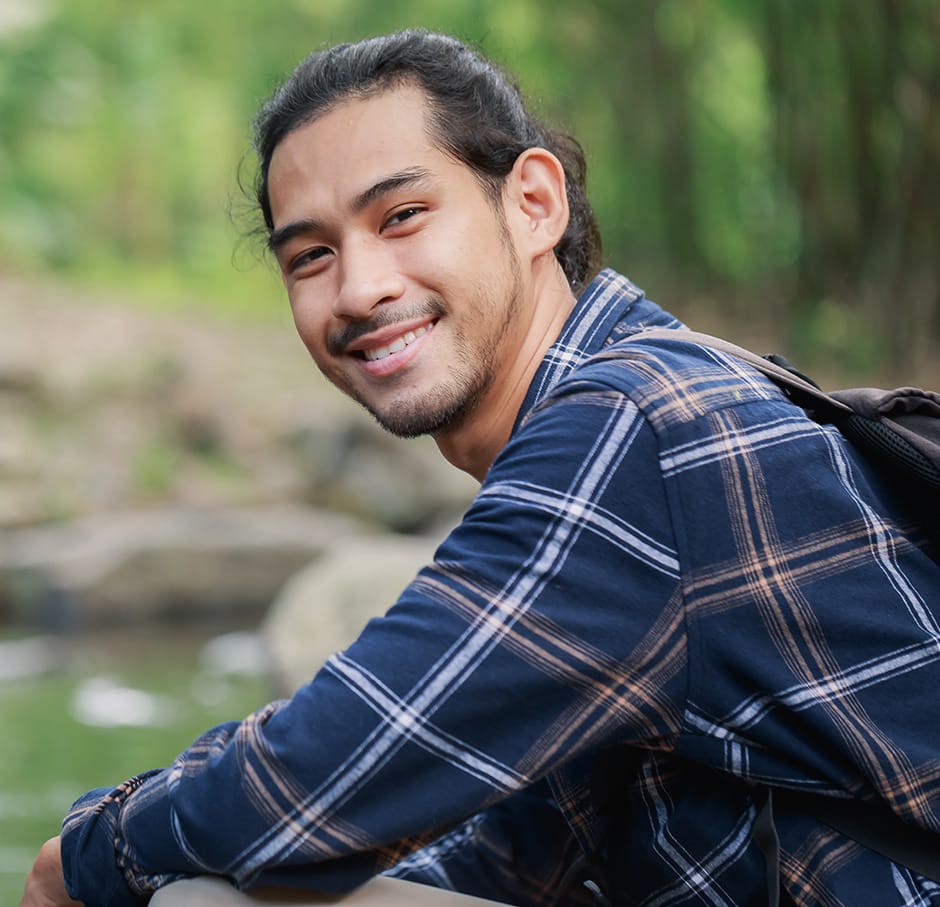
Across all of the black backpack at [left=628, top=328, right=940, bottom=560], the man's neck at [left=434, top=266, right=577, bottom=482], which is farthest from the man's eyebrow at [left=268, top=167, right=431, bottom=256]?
the black backpack at [left=628, top=328, right=940, bottom=560]

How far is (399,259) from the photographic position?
5.39 ft

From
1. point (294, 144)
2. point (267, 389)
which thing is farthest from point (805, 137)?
point (294, 144)

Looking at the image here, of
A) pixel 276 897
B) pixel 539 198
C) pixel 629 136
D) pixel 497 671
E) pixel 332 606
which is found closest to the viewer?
pixel 497 671

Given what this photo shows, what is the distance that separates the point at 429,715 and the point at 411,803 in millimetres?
91

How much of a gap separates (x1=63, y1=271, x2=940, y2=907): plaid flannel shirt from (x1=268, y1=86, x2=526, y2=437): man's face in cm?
29

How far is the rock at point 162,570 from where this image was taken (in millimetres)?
7234

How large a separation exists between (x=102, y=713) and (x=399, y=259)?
151 inches

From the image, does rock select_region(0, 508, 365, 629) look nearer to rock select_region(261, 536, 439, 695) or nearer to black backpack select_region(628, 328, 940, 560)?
rock select_region(261, 536, 439, 695)

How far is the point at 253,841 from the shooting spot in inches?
53.1

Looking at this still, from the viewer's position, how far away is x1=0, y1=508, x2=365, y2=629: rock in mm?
7234

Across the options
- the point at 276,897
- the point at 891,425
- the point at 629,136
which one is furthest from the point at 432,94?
the point at 629,136

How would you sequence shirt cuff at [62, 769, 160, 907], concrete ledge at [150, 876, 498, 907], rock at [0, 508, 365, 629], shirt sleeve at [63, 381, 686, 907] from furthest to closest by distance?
rock at [0, 508, 365, 629]
shirt cuff at [62, 769, 160, 907]
concrete ledge at [150, 876, 498, 907]
shirt sleeve at [63, 381, 686, 907]

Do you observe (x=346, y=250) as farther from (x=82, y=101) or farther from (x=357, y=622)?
(x=82, y=101)

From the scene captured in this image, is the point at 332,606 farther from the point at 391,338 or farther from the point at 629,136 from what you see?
the point at 629,136
